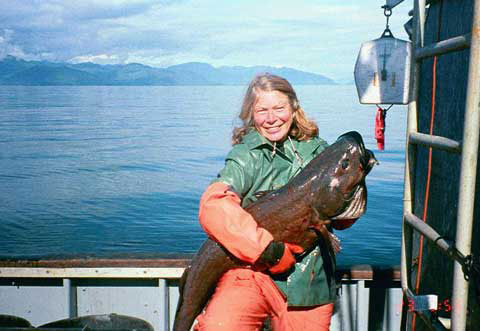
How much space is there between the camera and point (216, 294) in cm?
304

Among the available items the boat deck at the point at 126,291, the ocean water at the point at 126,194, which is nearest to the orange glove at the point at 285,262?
the ocean water at the point at 126,194

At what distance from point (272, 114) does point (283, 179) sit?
0.42m

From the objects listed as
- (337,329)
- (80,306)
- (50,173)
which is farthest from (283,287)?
(50,173)

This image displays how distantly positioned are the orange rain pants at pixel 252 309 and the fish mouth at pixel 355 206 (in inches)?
22.0

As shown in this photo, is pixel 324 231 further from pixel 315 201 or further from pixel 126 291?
pixel 126 291

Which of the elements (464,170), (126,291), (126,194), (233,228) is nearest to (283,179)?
(233,228)

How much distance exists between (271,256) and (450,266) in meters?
0.92

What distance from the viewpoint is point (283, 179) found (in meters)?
3.28

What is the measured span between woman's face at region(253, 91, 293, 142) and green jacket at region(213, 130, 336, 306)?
0.07m

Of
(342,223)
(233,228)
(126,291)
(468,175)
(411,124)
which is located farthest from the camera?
(126,291)

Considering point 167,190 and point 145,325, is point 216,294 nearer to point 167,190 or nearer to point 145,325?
point 145,325

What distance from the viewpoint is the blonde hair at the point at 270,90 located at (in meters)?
3.23

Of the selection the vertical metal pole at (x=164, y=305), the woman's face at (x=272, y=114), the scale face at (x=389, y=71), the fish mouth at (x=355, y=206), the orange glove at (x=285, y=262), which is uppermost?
the scale face at (x=389, y=71)

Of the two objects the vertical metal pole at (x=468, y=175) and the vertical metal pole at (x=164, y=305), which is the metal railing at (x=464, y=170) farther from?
the vertical metal pole at (x=164, y=305)
